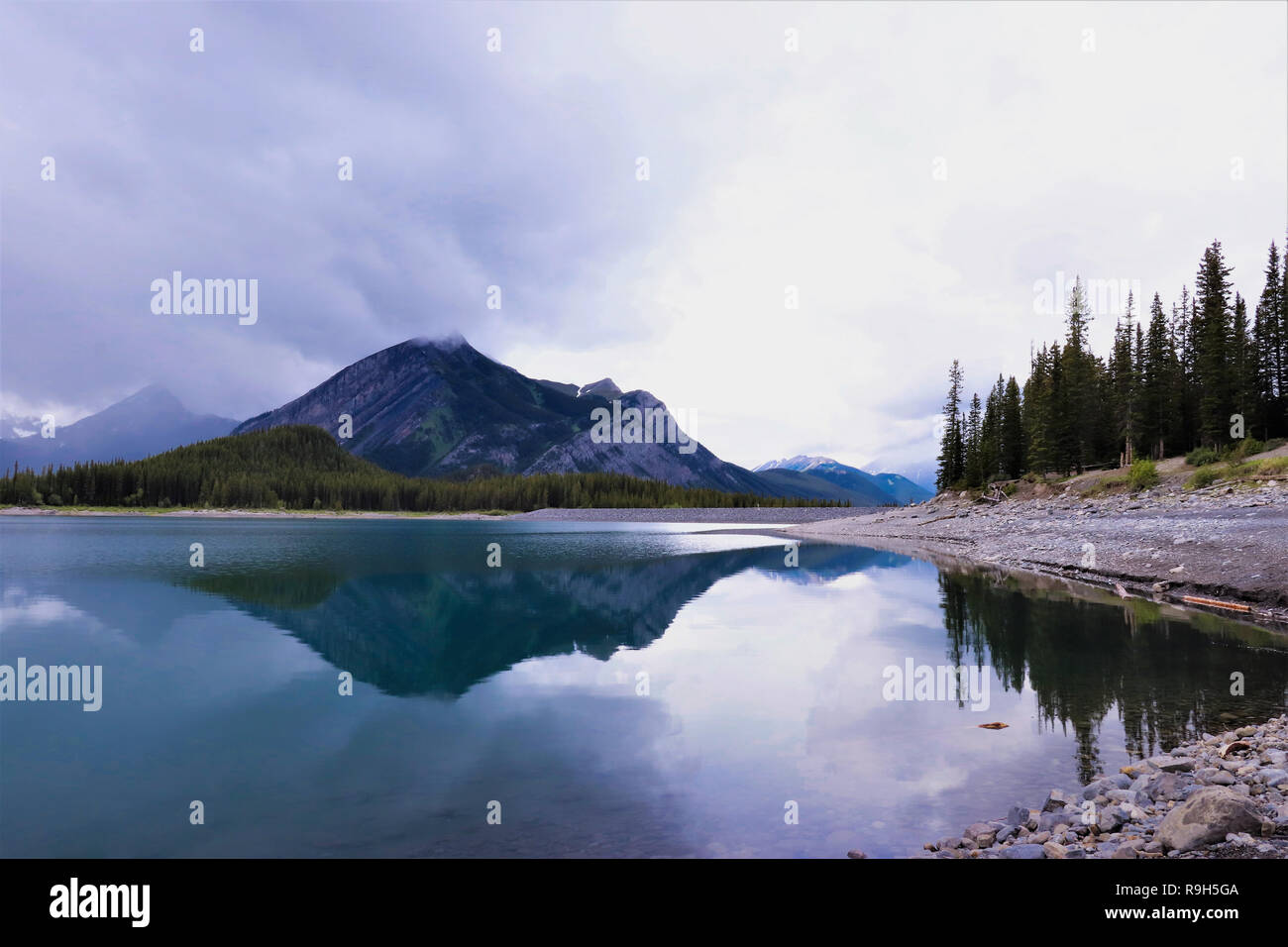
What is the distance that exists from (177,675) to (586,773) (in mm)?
A: 12877

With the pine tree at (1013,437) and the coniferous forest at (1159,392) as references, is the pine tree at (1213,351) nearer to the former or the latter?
the coniferous forest at (1159,392)

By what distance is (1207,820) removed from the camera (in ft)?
20.7

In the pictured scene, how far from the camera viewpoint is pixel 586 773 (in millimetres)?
10203

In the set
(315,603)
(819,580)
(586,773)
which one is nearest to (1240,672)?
(586,773)

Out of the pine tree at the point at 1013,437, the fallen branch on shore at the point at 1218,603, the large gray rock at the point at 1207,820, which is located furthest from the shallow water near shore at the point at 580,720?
the pine tree at the point at 1013,437

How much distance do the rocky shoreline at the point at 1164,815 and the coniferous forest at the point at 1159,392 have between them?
56.6m

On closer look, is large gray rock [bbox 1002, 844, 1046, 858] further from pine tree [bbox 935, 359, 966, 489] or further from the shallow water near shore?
pine tree [bbox 935, 359, 966, 489]

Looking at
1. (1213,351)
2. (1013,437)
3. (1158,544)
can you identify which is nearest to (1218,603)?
(1158,544)

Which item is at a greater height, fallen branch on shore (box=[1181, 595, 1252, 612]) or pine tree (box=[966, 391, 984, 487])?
pine tree (box=[966, 391, 984, 487])

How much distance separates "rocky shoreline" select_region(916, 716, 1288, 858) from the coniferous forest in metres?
56.6

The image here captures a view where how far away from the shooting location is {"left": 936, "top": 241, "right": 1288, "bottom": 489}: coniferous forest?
56750 mm

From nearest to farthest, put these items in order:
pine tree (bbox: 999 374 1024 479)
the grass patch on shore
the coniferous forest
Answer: the grass patch on shore < the coniferous forest < pine tree (bbox: 999 374 1024 479)

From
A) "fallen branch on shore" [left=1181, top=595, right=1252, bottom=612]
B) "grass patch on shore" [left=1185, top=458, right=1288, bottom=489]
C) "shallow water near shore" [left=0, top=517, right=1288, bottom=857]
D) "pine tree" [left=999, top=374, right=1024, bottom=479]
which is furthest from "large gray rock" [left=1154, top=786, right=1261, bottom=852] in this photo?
"pine tree" [left=999, top=374, right=1024, bottom=479]
